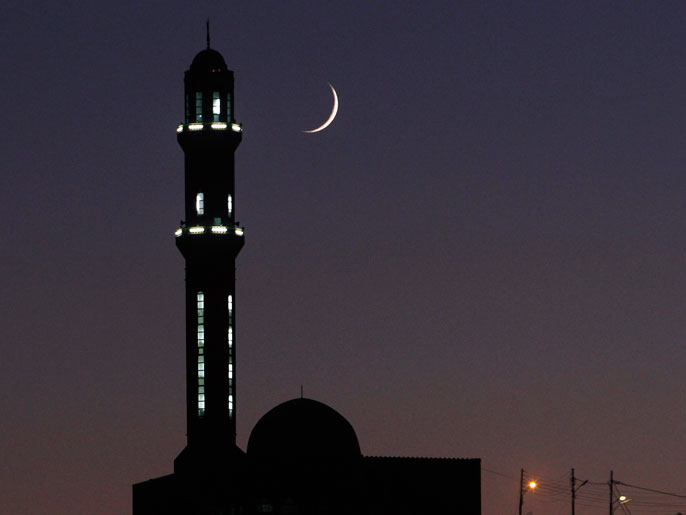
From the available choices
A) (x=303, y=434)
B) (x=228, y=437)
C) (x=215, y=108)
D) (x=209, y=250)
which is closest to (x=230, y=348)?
(x=228, y=437)

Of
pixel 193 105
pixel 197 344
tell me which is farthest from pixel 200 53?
pixel 197 344

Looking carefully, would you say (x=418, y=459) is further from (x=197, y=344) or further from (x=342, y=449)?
(x=197, y=344)

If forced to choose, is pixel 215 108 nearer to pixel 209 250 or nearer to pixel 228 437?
pixel 209 250

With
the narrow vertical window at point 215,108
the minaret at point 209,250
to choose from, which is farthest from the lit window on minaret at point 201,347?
the narrow vertical window at point 215,108

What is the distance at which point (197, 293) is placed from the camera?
113m

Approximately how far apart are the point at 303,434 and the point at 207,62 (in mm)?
32456

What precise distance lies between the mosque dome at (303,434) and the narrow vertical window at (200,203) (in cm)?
1858

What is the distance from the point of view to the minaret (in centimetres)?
11281

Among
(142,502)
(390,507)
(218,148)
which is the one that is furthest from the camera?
(218,148)

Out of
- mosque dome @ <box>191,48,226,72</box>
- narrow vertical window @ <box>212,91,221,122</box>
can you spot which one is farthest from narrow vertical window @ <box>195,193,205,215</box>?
mosque dome @ <box>191,48,226,72</box>

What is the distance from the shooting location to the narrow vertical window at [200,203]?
115m

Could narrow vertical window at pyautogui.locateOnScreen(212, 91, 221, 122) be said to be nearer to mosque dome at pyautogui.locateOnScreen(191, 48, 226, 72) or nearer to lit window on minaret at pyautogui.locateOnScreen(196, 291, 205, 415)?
Answer: mosque dome at pyautogui.locateOnScreen(191, 48, 226, 72)

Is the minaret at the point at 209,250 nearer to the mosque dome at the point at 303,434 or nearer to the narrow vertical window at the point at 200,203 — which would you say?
the narrow vertical window at the point at 200,203

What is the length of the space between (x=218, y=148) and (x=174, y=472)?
26768 millimetres
